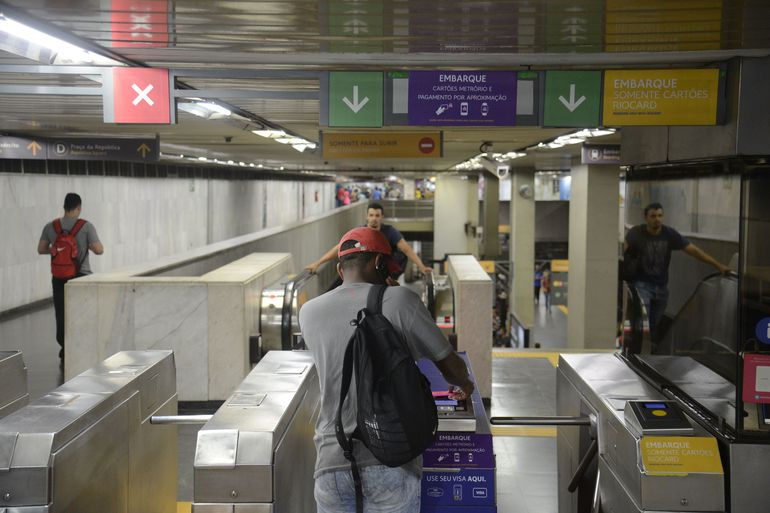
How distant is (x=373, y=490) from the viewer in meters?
2.81

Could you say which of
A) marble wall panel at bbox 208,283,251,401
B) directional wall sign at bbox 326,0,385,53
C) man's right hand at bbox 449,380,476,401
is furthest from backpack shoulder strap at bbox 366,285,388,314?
marble wall panel at bbox 208,283,251,401

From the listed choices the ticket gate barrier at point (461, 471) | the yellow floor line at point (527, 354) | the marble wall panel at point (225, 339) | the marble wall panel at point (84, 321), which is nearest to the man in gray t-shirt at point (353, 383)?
the ticket gate barrier at point (461, 471)

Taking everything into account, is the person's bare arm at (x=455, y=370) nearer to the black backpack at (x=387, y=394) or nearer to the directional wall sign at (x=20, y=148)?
the black backpack at (x=387, y=394)

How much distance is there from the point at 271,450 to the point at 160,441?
1678mm

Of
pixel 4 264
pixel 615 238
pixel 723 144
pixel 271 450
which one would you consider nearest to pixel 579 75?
pixel 723 144

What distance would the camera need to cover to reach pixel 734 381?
3.69 m

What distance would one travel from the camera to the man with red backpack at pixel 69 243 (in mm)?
8531

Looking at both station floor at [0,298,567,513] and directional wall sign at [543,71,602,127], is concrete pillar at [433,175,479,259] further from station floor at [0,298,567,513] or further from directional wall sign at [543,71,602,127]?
directional wall sign at [543,71,602,127]

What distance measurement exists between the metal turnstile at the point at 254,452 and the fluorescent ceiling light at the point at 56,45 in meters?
2.22

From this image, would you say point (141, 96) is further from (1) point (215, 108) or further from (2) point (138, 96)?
(1) point (215, 108)

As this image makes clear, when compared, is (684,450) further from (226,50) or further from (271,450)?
(226,50)

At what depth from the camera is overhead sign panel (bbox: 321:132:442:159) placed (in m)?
10.5

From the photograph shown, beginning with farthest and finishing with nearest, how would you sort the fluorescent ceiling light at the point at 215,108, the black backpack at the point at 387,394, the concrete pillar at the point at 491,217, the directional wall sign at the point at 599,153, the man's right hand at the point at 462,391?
1. the concrete pillar at the point at 491,217
2. the directional wall sign at the point at 599,153
3. the fluorescent ceiling light at the point at 215,108
4. the man's right hand at the point at 462,391
5. the black backpack at the point at 387,394

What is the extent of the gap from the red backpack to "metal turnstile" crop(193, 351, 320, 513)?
5.49m
